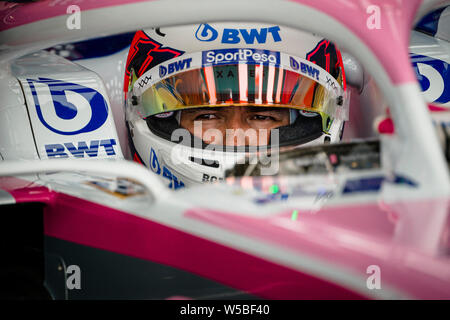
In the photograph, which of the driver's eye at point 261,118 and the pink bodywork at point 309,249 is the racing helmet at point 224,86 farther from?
the pink bodywork at point 309,249

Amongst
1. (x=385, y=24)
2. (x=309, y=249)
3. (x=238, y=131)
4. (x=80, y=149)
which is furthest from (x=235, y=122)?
(x=309, y=249)

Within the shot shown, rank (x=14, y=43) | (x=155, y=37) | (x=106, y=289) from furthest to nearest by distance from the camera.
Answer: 1. (x=155, y=37)
2. (x=14, y=43)
3. (x=106, y=289)

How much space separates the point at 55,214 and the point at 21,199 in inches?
2.6

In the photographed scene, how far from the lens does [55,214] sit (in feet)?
2.67

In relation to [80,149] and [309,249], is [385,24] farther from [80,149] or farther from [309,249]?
[80,149]

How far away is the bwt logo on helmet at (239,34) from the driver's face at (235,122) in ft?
0.64

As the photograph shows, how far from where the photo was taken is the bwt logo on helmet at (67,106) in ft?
4.29

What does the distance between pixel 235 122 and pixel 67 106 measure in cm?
49

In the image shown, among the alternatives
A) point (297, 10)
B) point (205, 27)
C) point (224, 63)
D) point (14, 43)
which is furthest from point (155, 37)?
point (297, 10)

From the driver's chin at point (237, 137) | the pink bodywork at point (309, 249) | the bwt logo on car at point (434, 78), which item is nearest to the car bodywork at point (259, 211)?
the pink bodywork at point (309, 249)

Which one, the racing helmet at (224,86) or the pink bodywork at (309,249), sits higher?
the racing helmet at (224,86)

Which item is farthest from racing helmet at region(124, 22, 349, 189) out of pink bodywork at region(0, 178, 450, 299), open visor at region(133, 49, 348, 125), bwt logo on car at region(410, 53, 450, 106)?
pink bodywork at region(0, 178, 450, 299)

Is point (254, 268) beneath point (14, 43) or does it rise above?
beneath
